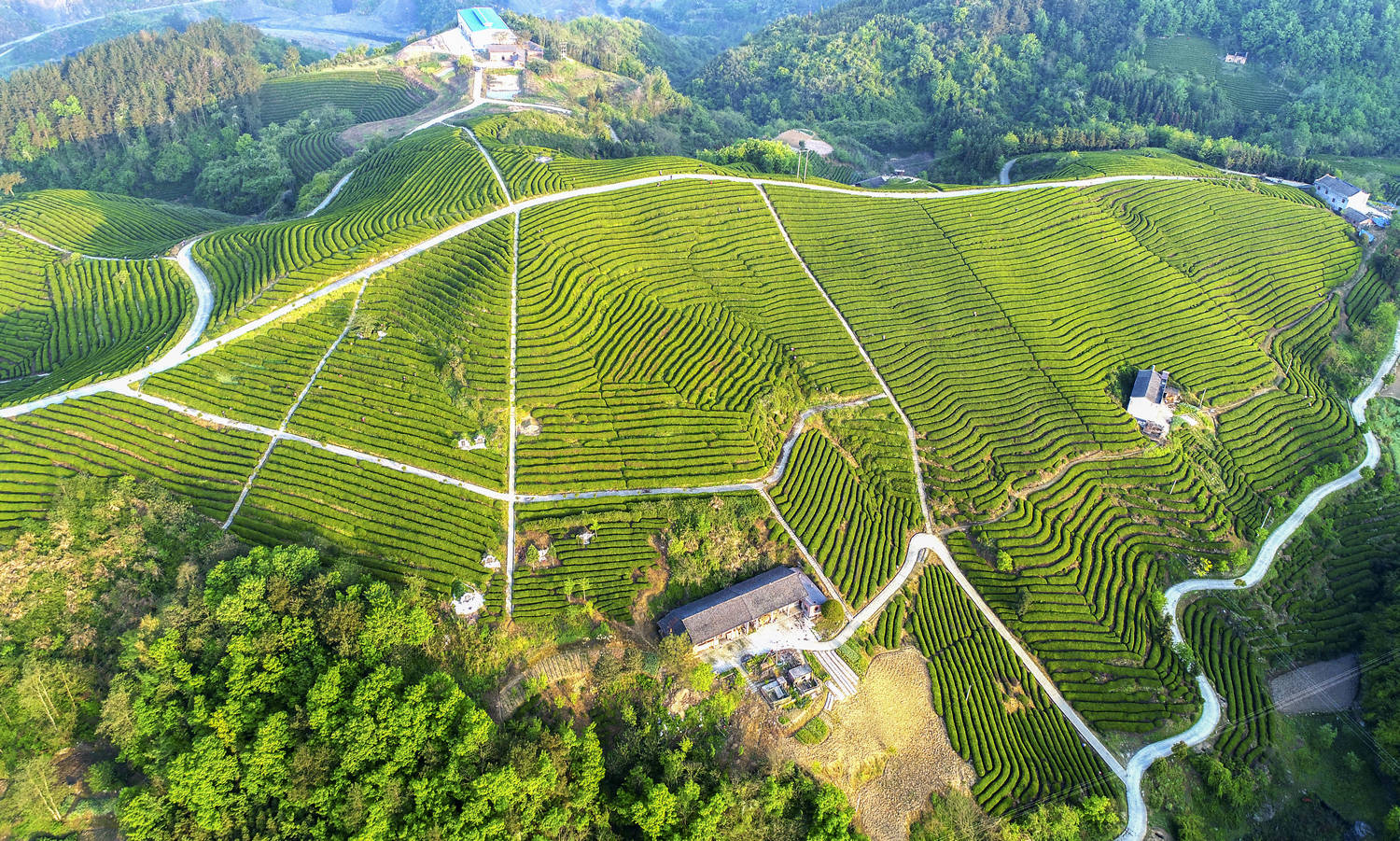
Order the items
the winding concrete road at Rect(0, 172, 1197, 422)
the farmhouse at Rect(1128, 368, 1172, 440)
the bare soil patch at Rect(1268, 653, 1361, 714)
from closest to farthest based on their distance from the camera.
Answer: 1. the bare soil patch at Rect(1268, 653, 1361, 714)
2. the winding concrete road at Rect(0, 172, 1197, 422)
3. the farmhouse at Rect(1128, 368, 1172, 440)

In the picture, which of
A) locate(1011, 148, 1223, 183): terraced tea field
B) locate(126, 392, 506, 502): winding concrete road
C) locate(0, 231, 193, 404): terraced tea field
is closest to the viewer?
→ locate(126, 392, 506, 502): winding concrete road

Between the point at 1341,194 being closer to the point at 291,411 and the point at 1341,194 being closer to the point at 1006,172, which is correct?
the point at 1006,172

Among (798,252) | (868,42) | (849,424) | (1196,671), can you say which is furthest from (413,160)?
(868,42)

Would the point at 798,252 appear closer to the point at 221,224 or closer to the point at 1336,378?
the point at 1336,378

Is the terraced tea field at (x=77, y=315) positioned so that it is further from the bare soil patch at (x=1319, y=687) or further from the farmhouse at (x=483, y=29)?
the bare soil patch at (x=1319, y=687)

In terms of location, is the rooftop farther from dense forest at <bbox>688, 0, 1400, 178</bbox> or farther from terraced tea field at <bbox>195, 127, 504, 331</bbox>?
terraced tea field at <bbox>195, 127, 504, 331</bbox>

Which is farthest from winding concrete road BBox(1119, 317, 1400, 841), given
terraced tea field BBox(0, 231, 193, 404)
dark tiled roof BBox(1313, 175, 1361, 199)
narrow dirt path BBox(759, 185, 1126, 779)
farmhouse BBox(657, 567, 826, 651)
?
terraced tea field BBox(0, 231, 193, 404)
